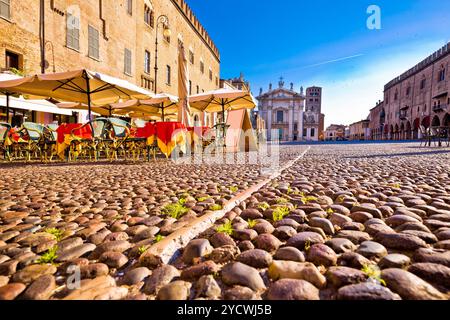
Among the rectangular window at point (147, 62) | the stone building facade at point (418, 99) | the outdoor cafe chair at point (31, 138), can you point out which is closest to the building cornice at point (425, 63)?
the stone building facade at point (418, 99)

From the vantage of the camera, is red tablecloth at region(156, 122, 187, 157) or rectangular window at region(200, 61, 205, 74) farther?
rectangular window at region(200, 61, 205, 74)

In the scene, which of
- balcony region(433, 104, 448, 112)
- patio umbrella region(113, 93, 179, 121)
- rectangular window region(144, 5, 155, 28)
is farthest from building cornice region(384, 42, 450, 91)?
patio umbrella region(113, 93, 179, 121)

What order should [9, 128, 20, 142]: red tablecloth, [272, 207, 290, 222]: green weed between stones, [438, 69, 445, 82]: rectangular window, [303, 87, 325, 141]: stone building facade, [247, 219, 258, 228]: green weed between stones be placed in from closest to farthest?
[247, 219, 258, 228]: green weed between stones
[272, 207, 290, 222]: green weed between stones
[9, 128, 20, 142]: red tablecloth
[438, 69, 445, 82]: rectangular window
[303, 87, 325, 141]: stone building facade

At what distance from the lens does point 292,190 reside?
266cm

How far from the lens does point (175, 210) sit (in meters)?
1.95

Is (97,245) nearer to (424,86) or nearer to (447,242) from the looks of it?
(447,242)

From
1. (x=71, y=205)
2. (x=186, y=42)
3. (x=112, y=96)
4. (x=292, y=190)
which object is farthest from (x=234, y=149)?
(x=186, y=42)

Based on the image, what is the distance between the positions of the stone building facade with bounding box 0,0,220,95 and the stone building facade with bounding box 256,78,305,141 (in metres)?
38.0

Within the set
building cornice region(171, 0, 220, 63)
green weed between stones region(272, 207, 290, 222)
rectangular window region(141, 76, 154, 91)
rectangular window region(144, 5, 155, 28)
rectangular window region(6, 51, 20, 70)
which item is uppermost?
building cornice region(171, 0, 220, 63)

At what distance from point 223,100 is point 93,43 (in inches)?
330

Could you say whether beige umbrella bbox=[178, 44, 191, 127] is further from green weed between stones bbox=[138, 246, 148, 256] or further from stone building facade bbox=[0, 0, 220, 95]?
stone building facade bbox=[0, 0, 220, 95]

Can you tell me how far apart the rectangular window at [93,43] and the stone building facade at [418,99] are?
40.1 m

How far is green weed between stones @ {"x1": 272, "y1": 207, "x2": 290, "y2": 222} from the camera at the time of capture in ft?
5.62

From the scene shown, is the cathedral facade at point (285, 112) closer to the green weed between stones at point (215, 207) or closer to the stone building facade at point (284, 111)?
the stone building facade at point (284, 111)
